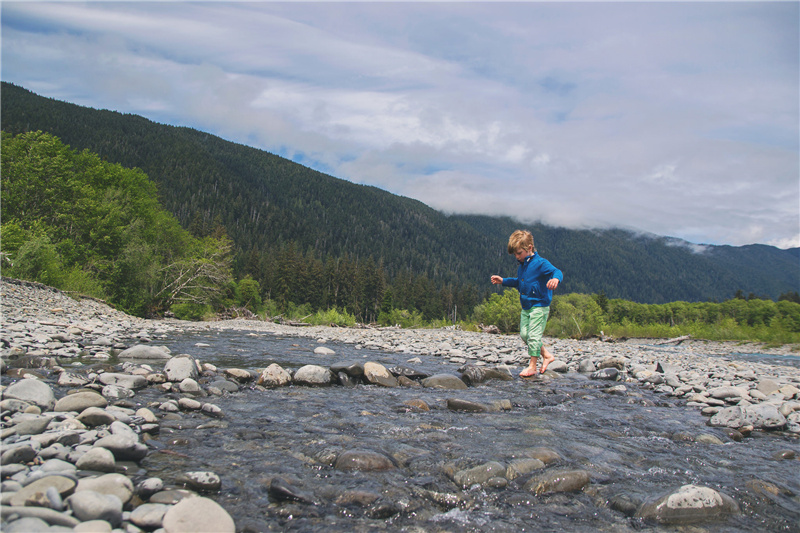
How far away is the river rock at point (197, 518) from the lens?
234 centimetres

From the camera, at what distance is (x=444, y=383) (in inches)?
316

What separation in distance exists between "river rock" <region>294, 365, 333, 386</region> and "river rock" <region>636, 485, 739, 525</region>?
5.54 metres

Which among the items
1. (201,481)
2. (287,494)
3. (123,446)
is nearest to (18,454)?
(123,446)

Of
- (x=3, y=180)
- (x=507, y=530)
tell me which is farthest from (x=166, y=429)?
(x=3, y=180)

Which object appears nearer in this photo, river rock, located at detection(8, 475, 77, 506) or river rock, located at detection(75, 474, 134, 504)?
river rock, located at detection(8, 475, 77, 506)

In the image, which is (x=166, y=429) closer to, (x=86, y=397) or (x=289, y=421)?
(x=86, y=397)

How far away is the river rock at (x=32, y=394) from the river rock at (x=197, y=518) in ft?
9.62

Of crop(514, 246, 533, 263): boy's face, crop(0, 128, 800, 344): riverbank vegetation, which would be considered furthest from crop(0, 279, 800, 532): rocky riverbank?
crop(0, 128, 800, 344): riverbank vegetation

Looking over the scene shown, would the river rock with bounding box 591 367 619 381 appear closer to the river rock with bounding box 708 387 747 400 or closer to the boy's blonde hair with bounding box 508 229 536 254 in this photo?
the river rock with bounding box 708 387 747 400

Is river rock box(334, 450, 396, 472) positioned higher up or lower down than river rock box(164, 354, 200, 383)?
higher up

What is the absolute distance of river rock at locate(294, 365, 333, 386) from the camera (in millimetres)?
7414

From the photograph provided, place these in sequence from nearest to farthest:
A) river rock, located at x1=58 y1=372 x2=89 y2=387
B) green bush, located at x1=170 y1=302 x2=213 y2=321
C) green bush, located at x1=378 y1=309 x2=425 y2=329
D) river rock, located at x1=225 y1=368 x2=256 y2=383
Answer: river rock, located at x1=58 y1=372 x2=89 y2=387, river rock, located at x1=225 y1=368 x2=256 y2=383, green bush, located at x1=170 y1=302 x2=213 y2=321, green bush, located at x1=378 y1=309 x2=425 y2=329

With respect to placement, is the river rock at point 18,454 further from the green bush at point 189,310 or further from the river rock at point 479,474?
the green bush at point 189,310

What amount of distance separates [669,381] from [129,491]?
390 inches
